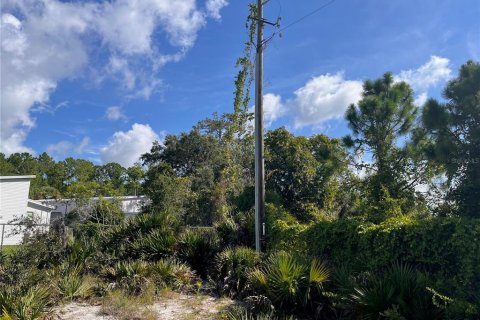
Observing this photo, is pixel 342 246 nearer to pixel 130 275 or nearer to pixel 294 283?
pixel 294 283

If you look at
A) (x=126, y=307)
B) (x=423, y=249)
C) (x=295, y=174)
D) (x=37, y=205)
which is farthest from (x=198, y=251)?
(x=37, y=205)

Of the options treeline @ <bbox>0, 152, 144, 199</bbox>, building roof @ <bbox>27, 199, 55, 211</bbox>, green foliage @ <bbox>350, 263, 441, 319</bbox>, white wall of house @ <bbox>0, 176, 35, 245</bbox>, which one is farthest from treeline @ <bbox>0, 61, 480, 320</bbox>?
treeline @ <bbox>0, 152, 144, 199</bbox>

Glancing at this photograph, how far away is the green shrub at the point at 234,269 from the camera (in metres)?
9.90

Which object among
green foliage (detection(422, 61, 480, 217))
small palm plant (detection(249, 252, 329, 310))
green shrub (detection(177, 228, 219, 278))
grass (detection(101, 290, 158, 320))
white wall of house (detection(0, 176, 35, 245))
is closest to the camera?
small palm plant (detection(249, 252, 329, 310))

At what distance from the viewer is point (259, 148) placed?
12.5 m

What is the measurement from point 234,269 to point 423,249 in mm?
4806

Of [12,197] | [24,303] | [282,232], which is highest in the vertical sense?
[12,197]

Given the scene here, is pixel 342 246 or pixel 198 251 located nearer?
pixel 342 246

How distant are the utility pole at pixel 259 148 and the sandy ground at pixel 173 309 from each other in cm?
304

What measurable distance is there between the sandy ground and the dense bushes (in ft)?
9.54

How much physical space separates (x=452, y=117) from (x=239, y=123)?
799 cm

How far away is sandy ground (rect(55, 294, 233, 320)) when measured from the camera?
26.5ft

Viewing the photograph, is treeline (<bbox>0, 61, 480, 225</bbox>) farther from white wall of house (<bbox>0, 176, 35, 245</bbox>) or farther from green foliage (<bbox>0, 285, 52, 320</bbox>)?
white wall of house (<bbox>0, 176, 35, 245</bbox>)

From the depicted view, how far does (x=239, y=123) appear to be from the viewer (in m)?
15.6
